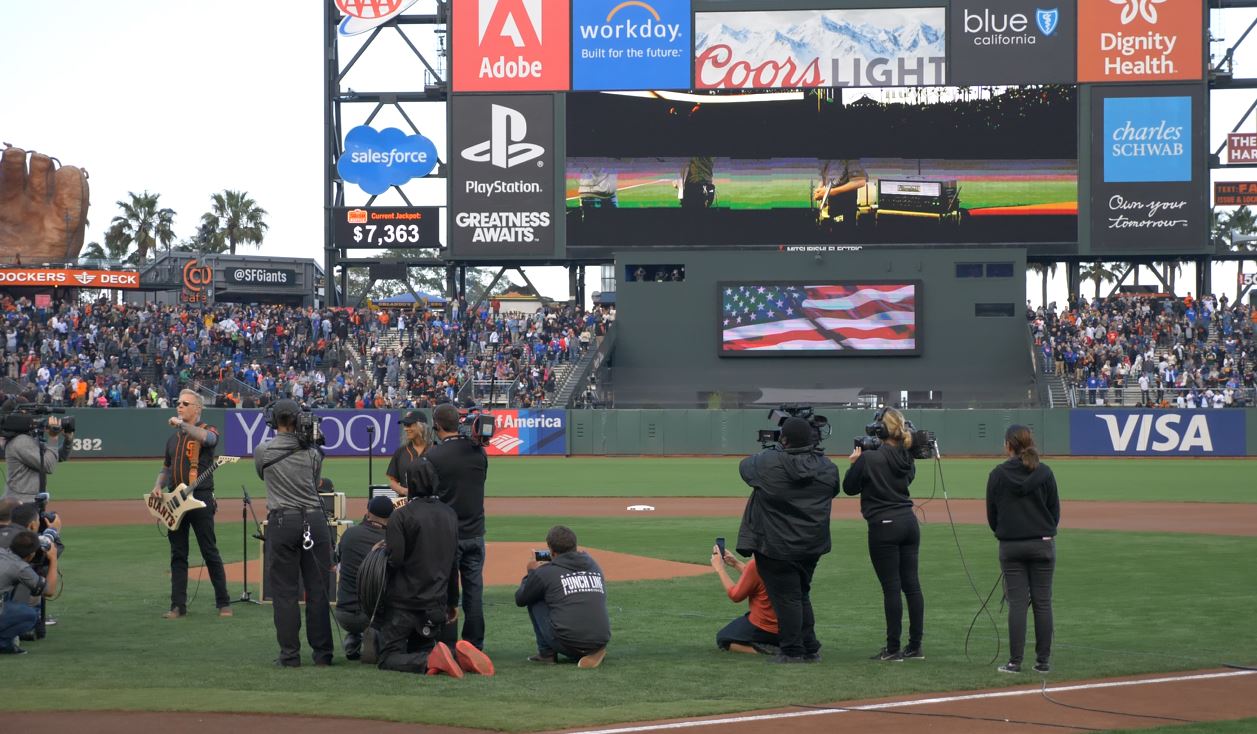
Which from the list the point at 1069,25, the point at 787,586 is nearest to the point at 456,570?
the point at 787,586

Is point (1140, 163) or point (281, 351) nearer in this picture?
point (1140, 163)

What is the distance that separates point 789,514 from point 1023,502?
1659 millimetres

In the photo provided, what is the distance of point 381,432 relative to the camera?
44938 millimetres

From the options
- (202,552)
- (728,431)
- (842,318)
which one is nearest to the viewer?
(202,552)

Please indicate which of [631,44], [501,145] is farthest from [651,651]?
[631,44]

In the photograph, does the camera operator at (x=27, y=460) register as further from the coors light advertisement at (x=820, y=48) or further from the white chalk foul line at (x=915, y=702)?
the coors light advertisement at (x=820, y=48)

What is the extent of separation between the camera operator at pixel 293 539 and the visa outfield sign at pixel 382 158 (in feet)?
A: 141

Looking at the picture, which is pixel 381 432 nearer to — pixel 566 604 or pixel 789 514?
pixel 566 604

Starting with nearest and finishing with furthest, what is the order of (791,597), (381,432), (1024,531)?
(1024,531), (791,597), (381,432)

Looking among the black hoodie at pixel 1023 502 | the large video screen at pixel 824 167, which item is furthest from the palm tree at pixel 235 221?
the black hoodie at pixel 1023 502

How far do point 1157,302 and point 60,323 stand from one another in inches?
1612

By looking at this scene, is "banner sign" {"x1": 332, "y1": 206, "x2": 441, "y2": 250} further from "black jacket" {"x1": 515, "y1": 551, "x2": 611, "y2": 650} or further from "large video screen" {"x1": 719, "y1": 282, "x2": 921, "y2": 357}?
"black jacket" {"x1": 515, "y1": 551, "x2": 611, "y2": 650}

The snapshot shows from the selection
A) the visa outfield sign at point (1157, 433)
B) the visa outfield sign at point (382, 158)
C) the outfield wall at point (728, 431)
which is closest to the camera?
the visa outfield sign at point (1157, 433)

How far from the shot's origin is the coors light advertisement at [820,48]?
49.9 metres
